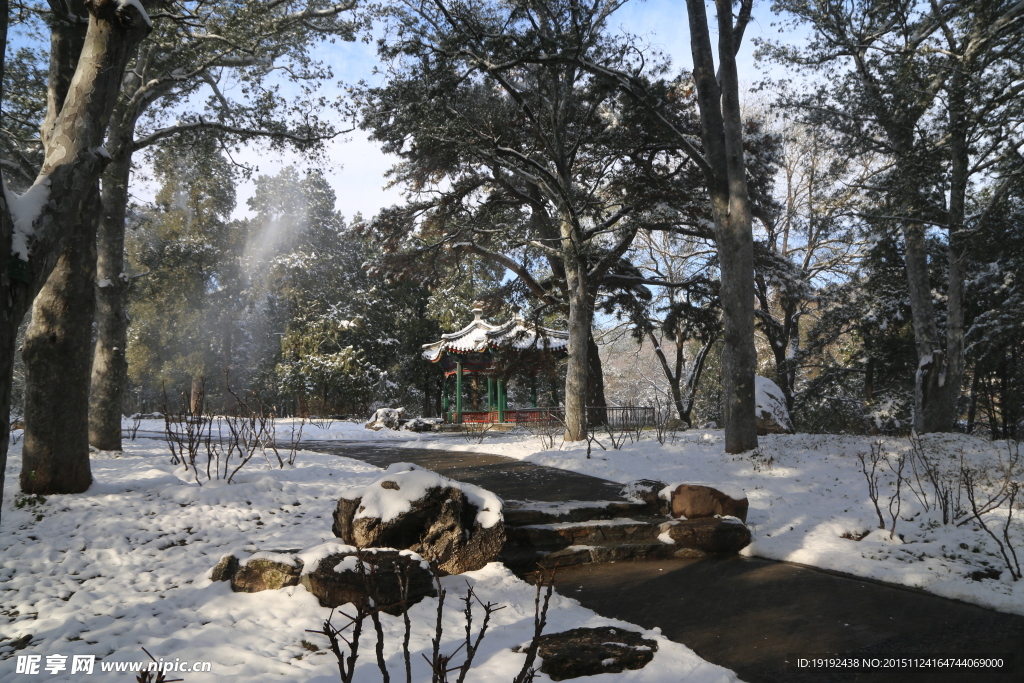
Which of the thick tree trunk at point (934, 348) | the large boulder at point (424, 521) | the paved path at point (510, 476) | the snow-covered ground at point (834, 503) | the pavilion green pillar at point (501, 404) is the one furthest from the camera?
the pavilion green pillar at point (501, 404)

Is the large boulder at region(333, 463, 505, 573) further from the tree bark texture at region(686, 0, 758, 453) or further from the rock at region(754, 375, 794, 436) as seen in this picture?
the rock at region(754, 375, 794, 436)

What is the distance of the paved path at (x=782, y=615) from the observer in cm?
325

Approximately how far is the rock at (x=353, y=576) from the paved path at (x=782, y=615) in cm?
120

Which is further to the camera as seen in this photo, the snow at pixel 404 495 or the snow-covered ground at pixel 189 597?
the snow at pixel 404 495

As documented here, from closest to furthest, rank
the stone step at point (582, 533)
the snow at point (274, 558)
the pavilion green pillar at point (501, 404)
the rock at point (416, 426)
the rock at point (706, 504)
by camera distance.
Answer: the snow at point (274, 558), the stone step at point (582, 533), the rock at point (706, 504), the rock at point (416, 426), the pavilion green pillar at point (501, 404)

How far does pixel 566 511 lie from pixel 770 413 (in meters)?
9.01

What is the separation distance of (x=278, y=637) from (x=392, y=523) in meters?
1.17

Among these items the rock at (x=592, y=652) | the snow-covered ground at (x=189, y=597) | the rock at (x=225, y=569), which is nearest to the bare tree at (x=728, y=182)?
the snow-covered ground at (x=189, y=597)

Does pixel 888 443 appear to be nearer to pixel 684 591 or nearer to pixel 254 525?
pixel 684 591

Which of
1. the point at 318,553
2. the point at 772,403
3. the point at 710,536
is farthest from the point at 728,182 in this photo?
the point at 318,553

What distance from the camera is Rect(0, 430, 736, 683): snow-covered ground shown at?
3.16 meters

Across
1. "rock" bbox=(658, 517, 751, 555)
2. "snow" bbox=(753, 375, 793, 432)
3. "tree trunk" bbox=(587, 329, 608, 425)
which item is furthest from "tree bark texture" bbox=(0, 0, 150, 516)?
"tree trunk" bbox=(587, 329, 608, 425)

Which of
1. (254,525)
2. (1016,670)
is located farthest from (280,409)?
(1016,670)

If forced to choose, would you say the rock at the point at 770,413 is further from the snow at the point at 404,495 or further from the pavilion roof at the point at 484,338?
the snow at the point at 404,495
